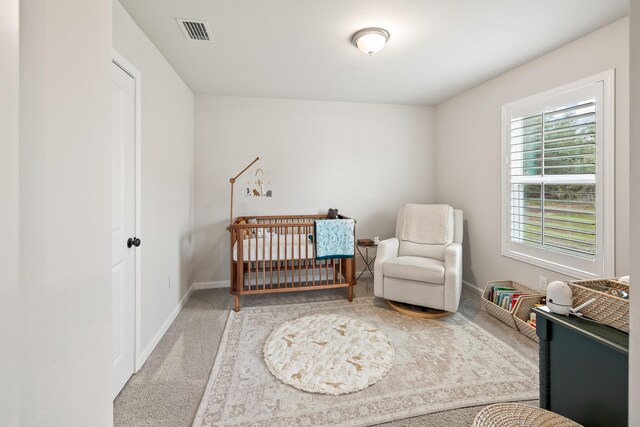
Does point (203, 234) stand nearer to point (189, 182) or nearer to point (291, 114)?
point (189, 182)

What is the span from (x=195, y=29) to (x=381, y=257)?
99.6 inches

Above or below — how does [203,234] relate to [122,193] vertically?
below

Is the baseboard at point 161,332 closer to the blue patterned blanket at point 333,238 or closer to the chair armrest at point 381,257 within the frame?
the blue patterned blanket at point 333,238

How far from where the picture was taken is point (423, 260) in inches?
116

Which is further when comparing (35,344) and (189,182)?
(189,182)

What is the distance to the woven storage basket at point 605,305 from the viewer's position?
1019 millimetres

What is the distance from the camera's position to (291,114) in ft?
12.0

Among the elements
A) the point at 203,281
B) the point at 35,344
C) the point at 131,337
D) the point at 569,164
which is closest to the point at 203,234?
the point at 203,281

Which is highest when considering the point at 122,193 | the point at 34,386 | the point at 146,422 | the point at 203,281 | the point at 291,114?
the point at 291,114

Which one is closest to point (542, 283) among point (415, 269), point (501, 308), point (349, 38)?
point (501, 308)

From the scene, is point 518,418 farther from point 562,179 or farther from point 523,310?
point 562,179

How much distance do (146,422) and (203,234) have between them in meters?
2.23

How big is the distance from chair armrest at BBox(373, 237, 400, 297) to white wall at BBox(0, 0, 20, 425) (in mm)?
2660

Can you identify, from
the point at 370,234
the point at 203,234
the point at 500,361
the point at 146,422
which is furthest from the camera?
the point at 370,234
